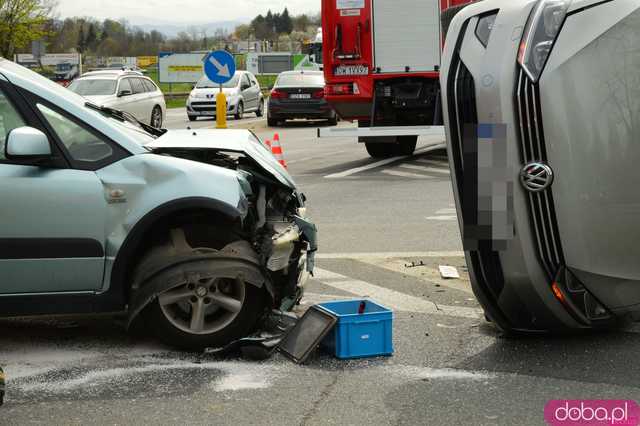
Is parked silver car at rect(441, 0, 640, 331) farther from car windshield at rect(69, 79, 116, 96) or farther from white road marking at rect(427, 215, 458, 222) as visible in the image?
car windshield at rect(69, 79, 116, 96)

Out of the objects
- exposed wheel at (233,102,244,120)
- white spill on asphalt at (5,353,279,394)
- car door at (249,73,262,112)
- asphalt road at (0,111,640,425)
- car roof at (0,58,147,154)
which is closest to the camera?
asphalt road at (0,111,640,425)

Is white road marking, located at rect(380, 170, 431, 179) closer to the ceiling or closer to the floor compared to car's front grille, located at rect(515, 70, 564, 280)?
closer to the floor

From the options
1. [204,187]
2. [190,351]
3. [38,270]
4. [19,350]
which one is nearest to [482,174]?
[204,187]

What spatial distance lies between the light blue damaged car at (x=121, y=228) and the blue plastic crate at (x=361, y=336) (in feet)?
1.59

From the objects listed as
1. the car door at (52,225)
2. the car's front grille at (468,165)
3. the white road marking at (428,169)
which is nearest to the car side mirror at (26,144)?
the car door at (52,225)

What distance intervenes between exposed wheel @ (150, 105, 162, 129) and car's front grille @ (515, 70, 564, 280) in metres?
22.6

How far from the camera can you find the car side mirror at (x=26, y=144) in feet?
17.4

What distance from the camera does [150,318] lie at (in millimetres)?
5602

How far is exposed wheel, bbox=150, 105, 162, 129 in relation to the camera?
88.5 feet

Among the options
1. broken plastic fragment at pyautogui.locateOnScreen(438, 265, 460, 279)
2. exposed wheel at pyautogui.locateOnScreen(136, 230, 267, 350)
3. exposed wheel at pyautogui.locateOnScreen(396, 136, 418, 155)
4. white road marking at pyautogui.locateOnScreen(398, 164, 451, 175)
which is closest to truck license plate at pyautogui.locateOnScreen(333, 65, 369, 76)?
white road marking at pyautogui.locateOnScreen(398, 164, 451, 175)

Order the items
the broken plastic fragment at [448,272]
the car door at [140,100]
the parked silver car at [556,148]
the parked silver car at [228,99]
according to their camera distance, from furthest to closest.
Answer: the parked silver car at [228,99]
the car door at [140,100]
the broken plastic fragment at [448,272]
the parked silver car at [556,148]

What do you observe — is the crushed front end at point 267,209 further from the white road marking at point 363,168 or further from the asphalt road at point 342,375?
the white road marking at point 363,168

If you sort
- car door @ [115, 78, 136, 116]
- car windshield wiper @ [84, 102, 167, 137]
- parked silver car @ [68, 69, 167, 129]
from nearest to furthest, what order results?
car windshield wiper @ [84, 102, 167, 137] < parked silver car @ [68, 69, 167, 129] < car door @ [115, 78, 136, 116]

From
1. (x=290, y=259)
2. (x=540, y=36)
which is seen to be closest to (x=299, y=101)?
(x=290, y=259)
